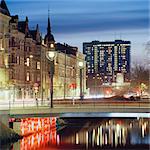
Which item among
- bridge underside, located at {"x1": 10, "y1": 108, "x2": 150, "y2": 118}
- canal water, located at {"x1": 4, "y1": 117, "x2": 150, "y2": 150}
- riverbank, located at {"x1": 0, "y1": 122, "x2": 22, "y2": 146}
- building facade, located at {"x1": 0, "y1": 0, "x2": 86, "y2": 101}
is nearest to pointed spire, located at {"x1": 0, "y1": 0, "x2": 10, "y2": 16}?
building facade, located at {"x1": 0, "y1": 0, "x2": 86, "y2": 101}

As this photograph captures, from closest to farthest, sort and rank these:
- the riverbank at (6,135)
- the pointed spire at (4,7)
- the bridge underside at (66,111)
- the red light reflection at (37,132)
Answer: the bridge underside at (66,111), the riverbank at (6,135), the red light reflection at (37,132), the pointed spire at (4,7)

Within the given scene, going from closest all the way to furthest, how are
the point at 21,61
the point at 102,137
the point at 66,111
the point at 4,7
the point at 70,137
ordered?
the point at 66,111, the point at 70,137, the point at 102,137, the point at 4,7, the point at 21,61

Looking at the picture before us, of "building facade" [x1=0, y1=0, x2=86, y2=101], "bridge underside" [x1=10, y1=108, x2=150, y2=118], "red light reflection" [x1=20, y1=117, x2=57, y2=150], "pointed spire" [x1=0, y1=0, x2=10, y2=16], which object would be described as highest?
"pointed spire" [x1=0, y1=0, x2=10, y2=16]

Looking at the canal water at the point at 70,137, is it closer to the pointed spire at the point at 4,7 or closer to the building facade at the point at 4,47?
the building facade at the point at 4,47

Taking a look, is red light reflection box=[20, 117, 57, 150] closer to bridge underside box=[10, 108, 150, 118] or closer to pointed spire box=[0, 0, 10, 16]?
bridge underside box=[10, 108, 150, 118]

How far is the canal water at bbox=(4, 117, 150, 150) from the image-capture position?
4994cm

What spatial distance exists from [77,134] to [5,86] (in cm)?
1994

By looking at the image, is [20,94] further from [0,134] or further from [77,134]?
[0,134]

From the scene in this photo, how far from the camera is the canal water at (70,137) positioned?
49.9 meters

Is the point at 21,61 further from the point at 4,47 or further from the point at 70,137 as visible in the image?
the point at 70,137

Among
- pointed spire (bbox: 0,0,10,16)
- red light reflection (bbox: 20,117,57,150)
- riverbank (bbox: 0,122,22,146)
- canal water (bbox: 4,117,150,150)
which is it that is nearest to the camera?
riverbank (bbox: 0,122,22,146)

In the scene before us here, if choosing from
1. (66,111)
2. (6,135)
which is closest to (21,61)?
(6,135)

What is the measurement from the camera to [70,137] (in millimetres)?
57875

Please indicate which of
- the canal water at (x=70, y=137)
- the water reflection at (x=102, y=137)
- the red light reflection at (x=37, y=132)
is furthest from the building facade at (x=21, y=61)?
the water reflection at (x=102, y=137)
